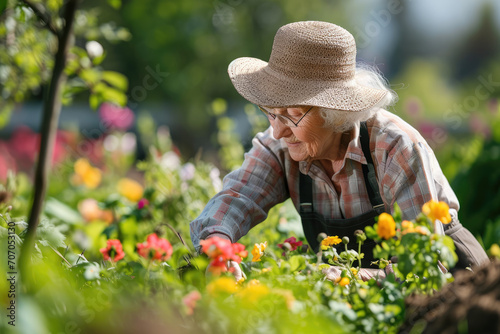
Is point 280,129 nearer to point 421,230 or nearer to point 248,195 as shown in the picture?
point 248,195

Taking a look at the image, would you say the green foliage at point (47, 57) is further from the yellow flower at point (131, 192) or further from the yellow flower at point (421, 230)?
the yellow flower at point (421, 230)

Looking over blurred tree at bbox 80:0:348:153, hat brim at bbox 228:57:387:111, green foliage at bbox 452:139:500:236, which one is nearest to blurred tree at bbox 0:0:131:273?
hat brim at bbox 228:57:387:111

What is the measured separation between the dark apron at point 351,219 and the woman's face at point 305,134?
161 millimetres

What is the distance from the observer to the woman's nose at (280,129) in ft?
6.66

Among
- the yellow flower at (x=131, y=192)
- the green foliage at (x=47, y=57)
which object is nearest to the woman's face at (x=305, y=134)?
the green foliage at (x=47, y=57)

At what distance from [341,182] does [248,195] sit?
358 millimetres

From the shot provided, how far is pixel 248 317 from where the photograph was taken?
1200 mm

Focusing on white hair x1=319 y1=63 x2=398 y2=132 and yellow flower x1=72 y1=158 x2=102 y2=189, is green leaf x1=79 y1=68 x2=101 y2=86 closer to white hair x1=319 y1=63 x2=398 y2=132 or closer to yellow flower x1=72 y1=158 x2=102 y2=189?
white hair x1=319 y1=63 x2=398 y2=132

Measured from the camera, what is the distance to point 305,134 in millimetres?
2041

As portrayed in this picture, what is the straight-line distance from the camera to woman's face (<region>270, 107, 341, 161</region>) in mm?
2000

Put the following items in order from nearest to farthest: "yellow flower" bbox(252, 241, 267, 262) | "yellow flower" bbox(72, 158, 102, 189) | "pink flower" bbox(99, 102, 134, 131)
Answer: "yellow flower" bbox(252, 241, 267, 262), "yellow flower" bbox(72, 158, 102, 189), "pink flower" bbox(99, 102, 134, 131)

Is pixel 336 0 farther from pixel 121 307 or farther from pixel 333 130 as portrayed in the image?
pixel 121 307

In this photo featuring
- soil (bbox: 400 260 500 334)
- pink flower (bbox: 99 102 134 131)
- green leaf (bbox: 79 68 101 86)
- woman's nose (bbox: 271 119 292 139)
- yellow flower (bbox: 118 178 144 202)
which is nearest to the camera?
soil (bbox: 400 260 500 334)

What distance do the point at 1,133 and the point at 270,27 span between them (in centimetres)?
963
